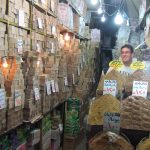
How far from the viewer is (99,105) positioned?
11.3ft

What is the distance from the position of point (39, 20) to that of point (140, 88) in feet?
9.05

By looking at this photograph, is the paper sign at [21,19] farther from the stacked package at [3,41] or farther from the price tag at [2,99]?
the price tag at [2,99]

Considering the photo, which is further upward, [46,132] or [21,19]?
[21,19]

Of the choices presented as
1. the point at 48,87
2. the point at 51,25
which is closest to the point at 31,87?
the point at 48,87

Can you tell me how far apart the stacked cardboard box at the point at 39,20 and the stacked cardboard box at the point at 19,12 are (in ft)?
0.94

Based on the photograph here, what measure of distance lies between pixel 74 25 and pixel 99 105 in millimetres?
6130

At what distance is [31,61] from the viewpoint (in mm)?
5008

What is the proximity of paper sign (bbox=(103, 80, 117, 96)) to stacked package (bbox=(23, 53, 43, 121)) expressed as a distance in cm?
147

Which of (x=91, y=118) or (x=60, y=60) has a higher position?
(x=60, y=60)

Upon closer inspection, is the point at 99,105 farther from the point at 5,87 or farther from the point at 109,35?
the point at 109,35

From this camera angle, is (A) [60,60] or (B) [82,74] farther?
(B) [82,74]

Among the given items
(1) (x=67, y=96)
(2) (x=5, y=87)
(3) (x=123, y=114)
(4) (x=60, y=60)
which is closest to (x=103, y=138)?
(3) (x=123, y=114)

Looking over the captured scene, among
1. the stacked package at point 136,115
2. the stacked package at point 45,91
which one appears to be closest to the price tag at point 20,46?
the stacked package at point 45,91

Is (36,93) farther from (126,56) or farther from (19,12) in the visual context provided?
(126,56)
